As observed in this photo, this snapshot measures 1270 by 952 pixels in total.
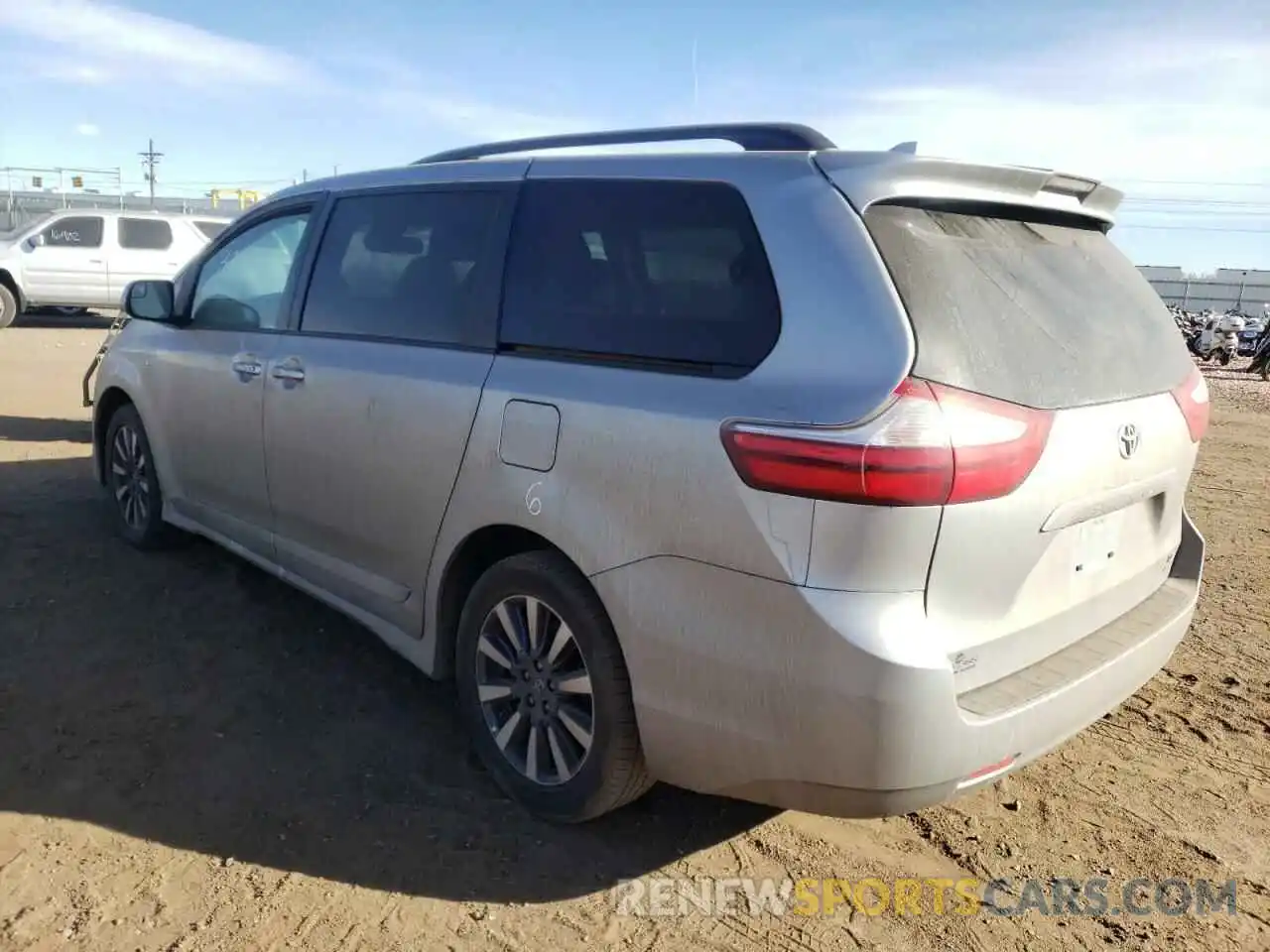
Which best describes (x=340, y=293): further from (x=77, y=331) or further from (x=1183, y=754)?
(x=77, y=331)

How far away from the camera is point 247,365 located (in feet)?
13.7

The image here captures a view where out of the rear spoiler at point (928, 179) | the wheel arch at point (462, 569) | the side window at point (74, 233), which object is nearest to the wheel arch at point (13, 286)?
the side window at point (74, 233)

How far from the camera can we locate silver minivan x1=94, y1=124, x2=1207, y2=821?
229 cm

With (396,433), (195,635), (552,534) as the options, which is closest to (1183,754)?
(552,534)

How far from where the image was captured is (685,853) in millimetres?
2945

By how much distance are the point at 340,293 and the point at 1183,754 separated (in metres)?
3.43

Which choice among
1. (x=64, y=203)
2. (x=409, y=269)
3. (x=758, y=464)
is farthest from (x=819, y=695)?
(x=64, y=203)

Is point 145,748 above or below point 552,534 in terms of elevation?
below

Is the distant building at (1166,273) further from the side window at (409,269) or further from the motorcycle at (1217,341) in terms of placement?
the side window at (409,269)

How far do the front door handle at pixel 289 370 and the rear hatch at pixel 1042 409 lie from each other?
232cm

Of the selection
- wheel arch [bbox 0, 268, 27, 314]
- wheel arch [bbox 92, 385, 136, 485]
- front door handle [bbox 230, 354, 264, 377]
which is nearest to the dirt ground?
front door handle [bbox 230, 354, 264, 377]

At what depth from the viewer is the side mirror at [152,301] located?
15.6 feet

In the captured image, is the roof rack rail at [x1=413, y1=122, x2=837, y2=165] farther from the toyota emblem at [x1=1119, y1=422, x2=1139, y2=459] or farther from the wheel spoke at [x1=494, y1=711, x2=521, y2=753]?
the wheel spoke at [x1=494, y1=711, x2=521, y2=753]

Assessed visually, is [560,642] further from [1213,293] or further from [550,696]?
[1213,293]
